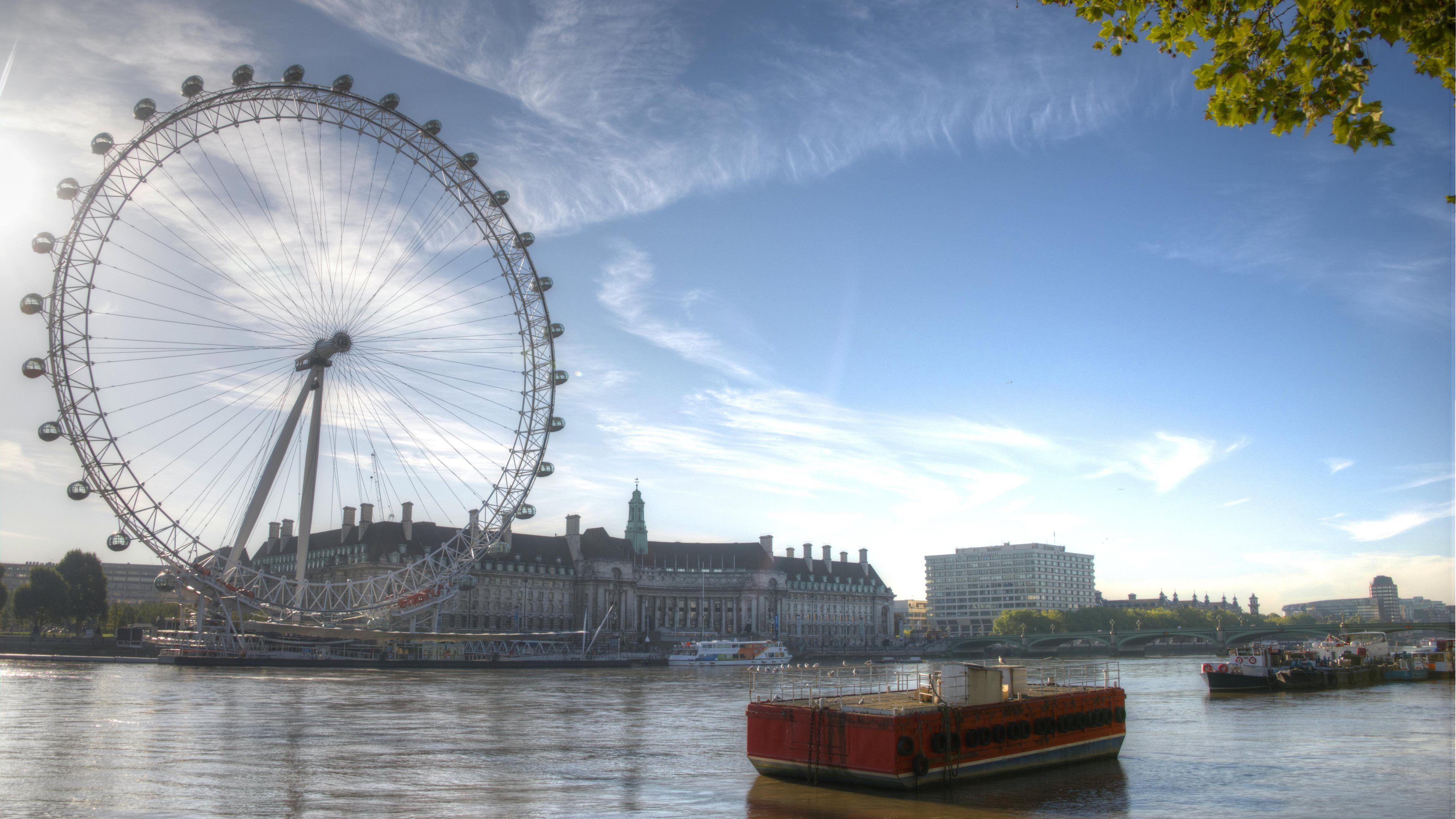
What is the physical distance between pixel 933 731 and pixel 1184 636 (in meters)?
151

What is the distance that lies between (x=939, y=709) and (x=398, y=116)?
55.6 meters

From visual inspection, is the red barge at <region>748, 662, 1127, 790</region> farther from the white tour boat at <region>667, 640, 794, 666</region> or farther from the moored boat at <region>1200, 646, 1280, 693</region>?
the white tour boat at <region>667, 640, 794, 666</region>

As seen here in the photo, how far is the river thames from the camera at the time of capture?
27.0 metres

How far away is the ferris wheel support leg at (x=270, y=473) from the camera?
7338cm

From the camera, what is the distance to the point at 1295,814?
2788cm

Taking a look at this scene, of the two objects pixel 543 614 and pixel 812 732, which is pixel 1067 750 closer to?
pixel 812 732

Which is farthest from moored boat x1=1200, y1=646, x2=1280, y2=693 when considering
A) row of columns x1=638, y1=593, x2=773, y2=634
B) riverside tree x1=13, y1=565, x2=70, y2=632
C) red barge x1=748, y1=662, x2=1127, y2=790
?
riverside tree x1=13, y1=565, x2=70, y2=632

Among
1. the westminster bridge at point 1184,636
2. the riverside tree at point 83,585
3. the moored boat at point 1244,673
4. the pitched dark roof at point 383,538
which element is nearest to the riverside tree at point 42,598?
the riverside tree at point 83,585

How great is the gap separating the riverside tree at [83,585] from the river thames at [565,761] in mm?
68040

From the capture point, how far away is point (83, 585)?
12669 cm

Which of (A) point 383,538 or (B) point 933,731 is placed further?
(A) point 383,538

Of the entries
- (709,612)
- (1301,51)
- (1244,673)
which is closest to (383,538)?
(709,612)

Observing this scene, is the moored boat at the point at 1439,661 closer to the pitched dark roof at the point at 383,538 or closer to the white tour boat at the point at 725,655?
the white tour boat at the point at 725,655

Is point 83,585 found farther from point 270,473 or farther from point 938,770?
point 938,770
